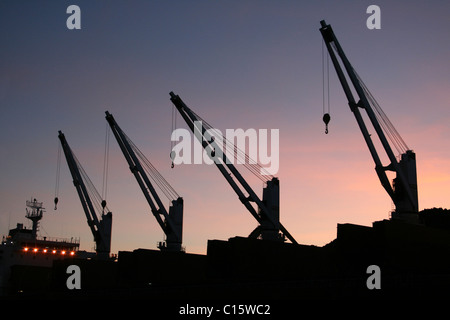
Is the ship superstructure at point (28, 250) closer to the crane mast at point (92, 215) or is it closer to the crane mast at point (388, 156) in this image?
the crane mast at point (92, 215)

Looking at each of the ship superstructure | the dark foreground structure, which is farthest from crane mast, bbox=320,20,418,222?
the ship superstructure

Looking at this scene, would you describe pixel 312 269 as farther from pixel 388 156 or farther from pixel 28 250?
pixel 28 250

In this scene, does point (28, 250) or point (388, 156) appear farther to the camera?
point (28, 250)

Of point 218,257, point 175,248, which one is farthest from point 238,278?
point 175,248

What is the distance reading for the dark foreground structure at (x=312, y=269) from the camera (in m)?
32.5

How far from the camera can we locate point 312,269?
5250 centimetres

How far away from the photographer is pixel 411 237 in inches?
1487

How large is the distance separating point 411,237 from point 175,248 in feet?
124
